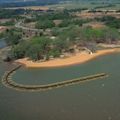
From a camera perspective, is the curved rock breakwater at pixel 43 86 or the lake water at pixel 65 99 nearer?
the lake water at pixel 65 99

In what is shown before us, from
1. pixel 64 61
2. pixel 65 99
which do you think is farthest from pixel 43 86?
pixel 64 61

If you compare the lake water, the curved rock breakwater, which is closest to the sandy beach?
the lake water

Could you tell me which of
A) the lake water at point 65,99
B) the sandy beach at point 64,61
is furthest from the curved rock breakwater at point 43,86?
the sandy beach at point 64,61

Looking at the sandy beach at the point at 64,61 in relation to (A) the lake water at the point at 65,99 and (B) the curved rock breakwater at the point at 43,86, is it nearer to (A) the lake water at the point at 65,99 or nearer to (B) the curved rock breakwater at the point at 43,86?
(A) the lake water at the point at 65,99

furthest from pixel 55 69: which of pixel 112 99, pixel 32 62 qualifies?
pixel 112 99

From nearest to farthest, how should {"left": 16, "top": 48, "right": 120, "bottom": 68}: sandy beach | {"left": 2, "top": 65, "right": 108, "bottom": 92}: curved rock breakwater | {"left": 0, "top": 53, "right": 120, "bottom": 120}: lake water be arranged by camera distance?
{"left": 0, "top": 53, "right": 120, "bottom": 120}: lake water, {"left": 2, "top": 65, "right": 108, "bottom": 92}: curved rock breakwater, {"left": 16, "top": 48, "right": 120, "bottom": 68}: sandy beach

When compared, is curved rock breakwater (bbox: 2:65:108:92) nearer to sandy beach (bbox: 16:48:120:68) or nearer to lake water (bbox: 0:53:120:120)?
lake water (bbox: 0:53:120:120)

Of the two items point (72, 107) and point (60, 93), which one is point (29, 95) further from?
point (72, 107)

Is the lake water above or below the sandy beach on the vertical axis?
above
